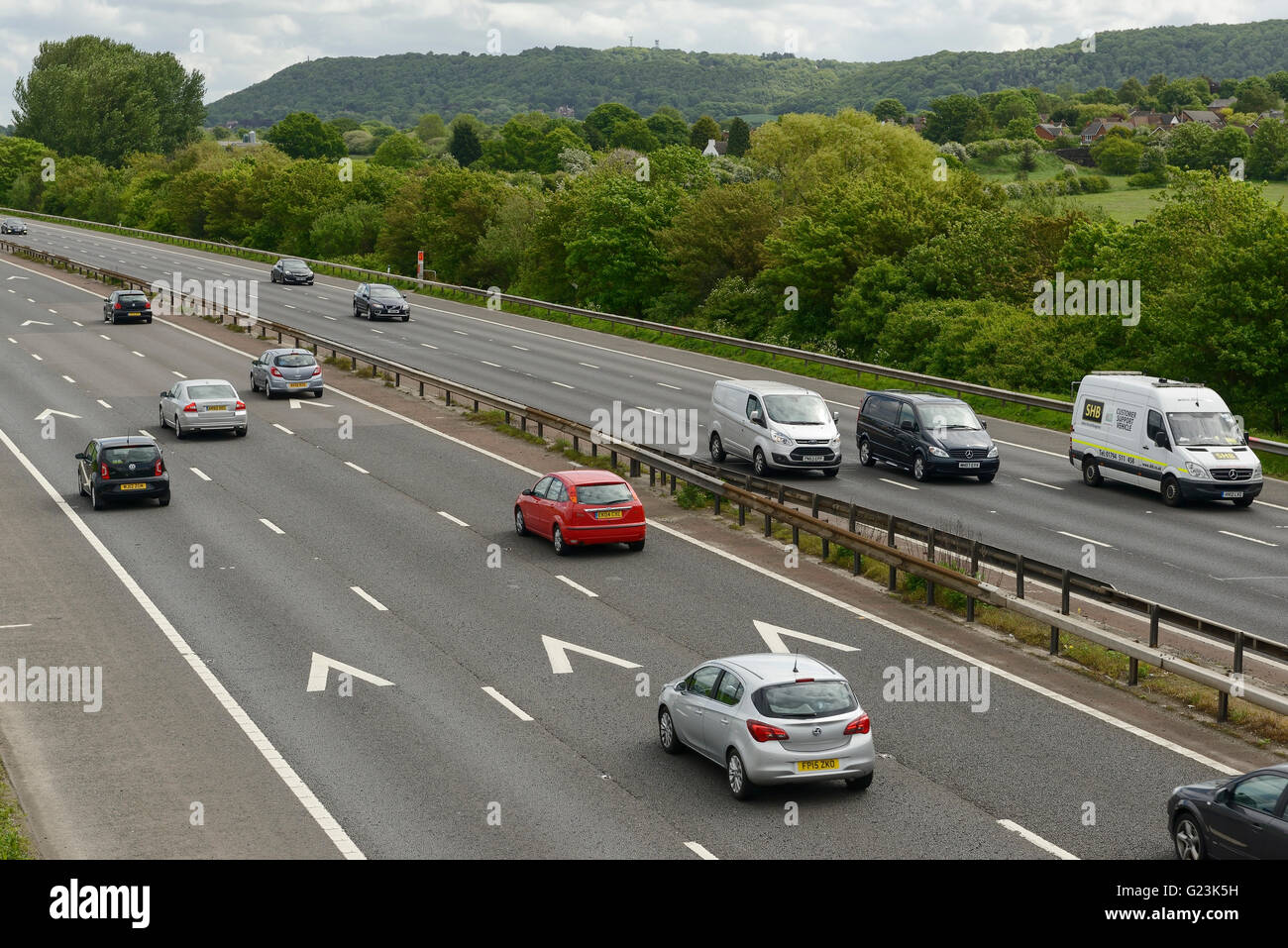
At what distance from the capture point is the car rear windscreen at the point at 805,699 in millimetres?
15383

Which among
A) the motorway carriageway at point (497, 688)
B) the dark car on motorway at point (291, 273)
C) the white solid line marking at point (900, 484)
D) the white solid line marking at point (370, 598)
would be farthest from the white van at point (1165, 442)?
the dark car on motorway at point (291, 273)

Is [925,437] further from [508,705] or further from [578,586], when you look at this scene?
[508,705]

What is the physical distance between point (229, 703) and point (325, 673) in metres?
1.62

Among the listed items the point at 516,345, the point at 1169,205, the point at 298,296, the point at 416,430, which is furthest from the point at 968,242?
the point at 298,296

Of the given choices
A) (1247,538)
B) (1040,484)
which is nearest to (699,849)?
(1247,538)

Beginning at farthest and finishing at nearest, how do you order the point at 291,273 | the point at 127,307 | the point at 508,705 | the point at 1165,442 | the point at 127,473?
1. the point at 291,273
2. the point at 127,307
3. the point at 1165,442
4. the point at 127,473
5. the point at 508,705

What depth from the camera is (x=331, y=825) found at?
1461cm

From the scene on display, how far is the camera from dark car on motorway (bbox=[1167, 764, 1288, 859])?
11.9 metres

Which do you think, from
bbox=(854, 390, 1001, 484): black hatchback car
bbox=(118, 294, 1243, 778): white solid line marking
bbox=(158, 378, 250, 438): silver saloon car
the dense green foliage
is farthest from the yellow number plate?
the dense green foliage

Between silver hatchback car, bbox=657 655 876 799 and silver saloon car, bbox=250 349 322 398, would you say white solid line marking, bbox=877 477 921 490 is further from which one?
silver saloon car, bbox=250 349 322 398

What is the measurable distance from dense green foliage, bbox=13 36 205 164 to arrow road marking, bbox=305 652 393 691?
176 metres

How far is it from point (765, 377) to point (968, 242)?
16.3 meters

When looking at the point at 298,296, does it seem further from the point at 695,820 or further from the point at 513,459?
the point at 695,820

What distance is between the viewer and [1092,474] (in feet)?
113
